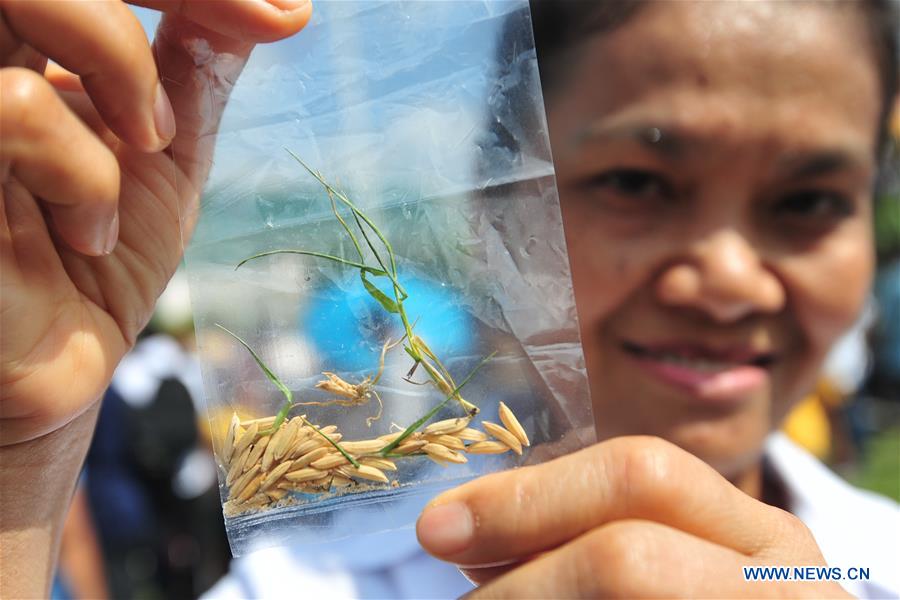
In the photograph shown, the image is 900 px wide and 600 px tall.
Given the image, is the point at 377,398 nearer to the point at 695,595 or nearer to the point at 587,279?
the point at 695,595

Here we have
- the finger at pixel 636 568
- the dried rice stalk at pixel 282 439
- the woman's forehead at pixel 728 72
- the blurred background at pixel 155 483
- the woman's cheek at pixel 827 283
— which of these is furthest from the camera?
the blurred background at pixel 155 483

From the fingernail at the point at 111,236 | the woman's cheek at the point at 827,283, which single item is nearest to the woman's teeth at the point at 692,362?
the woman's cheek at the point at 827,283

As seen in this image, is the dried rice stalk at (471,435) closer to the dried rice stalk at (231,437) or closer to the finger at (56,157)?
the dried rice stalk at (231,437)

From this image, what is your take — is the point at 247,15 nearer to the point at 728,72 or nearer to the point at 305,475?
the point at 305,475

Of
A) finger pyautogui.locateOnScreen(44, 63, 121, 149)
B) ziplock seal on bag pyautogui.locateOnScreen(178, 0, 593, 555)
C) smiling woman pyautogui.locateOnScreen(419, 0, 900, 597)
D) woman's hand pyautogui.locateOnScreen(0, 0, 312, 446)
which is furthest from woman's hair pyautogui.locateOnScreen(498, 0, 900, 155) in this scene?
finger pyautogui.locateOnScreen(44, 63, 121, 149)

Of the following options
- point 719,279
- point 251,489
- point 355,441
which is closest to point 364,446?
point 355,441

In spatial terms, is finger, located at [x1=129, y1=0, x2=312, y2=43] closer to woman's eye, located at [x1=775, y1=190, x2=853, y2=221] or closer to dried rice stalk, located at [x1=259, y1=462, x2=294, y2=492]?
dried rice stalk, located at [x1=259, y1=462, x2=294, y2=492]
